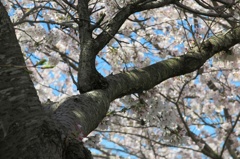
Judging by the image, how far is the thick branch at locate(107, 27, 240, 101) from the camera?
2049 mm

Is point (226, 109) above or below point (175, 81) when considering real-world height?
below

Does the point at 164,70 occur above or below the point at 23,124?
above

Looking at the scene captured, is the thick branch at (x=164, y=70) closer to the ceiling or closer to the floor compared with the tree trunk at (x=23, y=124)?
closer to the ceiling

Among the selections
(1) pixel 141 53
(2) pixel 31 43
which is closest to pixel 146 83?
(2) pixel 31 43

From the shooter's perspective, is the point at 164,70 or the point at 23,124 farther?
the point at 164,70

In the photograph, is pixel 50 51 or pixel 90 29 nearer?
pixel 90 29

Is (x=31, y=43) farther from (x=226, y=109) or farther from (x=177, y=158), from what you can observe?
(x=177, y=158)

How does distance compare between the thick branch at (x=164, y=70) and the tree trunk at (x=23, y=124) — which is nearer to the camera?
the tree trunk at (x=23, y=124)

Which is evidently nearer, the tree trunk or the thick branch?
the tree trunk

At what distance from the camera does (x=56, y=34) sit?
382 cm

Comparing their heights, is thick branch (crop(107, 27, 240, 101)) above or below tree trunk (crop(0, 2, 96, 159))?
above

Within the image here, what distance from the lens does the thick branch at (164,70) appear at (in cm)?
205

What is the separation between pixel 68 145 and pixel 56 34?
2.67 metres

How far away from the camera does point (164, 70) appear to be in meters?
2.29
